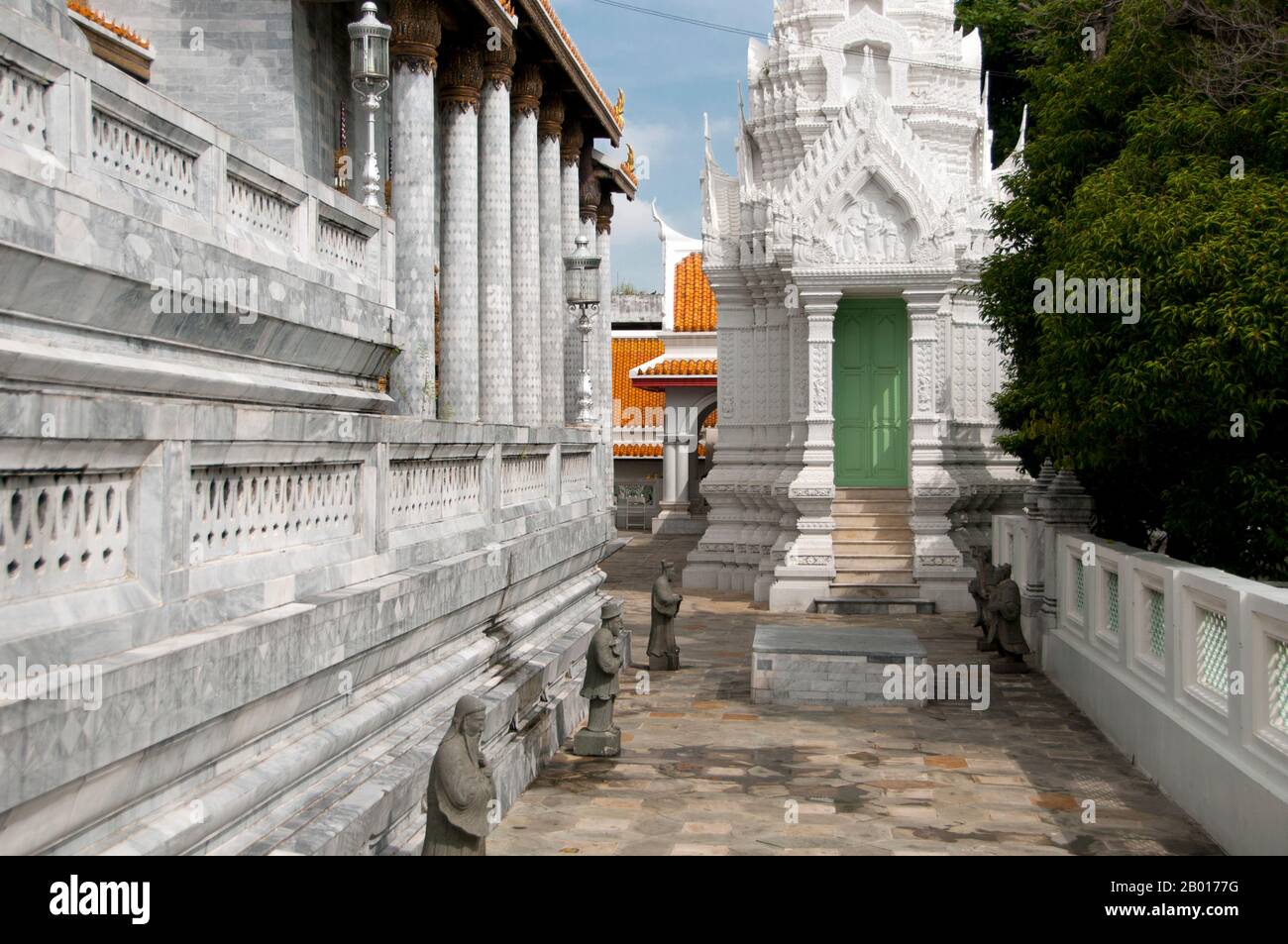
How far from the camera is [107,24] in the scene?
11.9 meters

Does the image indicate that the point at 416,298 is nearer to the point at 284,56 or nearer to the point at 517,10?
the point at 284,56

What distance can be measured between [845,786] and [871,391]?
13.1m

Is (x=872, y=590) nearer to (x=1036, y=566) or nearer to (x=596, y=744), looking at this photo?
(x=1036, y=566)

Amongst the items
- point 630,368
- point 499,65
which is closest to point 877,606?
point 499,65

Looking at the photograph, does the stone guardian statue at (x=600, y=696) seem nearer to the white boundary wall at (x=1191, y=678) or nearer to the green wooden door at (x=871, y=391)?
the white boundary wall at (x=1191, y=678)

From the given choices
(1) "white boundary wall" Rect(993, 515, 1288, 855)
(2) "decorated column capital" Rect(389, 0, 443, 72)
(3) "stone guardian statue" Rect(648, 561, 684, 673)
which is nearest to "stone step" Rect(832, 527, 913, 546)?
(3) "stone guardian statue" Rect(648, 561, 684, 673)

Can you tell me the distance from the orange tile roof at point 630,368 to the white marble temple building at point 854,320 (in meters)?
16.2

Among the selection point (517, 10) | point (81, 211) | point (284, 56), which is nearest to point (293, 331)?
point (81, 211)

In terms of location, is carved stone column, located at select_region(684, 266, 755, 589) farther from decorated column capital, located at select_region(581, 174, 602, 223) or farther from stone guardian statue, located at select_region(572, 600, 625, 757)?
stone guardian statue, located at select_region(572, 600, 625, 757)

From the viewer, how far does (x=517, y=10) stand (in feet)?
61.5

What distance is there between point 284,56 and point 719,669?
796 cm

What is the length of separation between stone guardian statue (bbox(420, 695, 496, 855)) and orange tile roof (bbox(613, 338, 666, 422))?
3340cm

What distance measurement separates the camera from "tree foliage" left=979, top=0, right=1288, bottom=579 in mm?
8953

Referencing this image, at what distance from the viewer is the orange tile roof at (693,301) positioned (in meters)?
35.1
